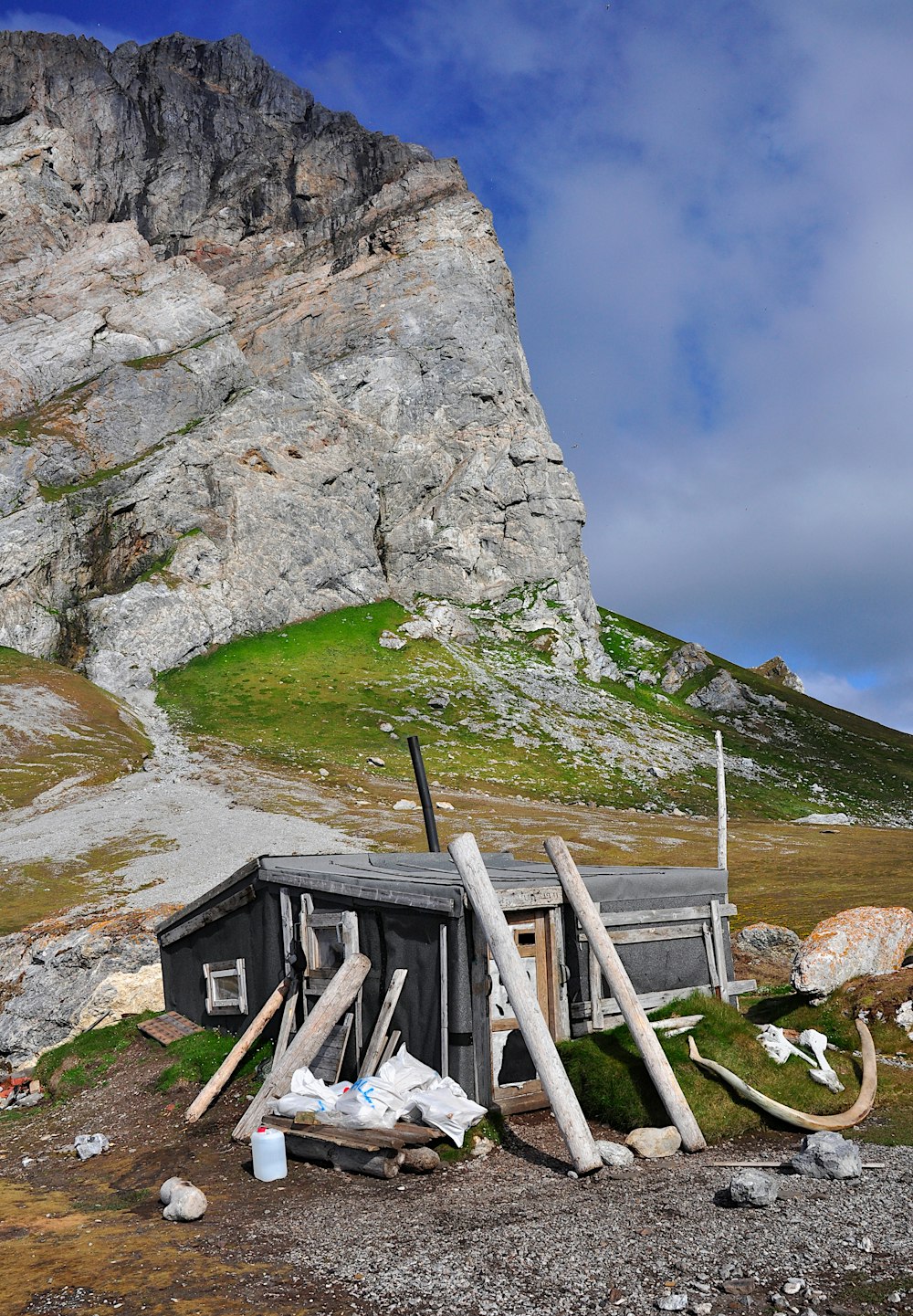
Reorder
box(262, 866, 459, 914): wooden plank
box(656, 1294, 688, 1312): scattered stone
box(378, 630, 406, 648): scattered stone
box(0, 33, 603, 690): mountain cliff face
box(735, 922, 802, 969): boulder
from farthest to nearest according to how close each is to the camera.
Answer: box(0, 33, 603, 690): mountain cliff face < box(378, 630, 406, 648): scattered stone < box(735, 922, 802, 969): boulder < box(262, 866, 459, 914): wooden plank < box(656, 1294, 688, 1312): scattered stone

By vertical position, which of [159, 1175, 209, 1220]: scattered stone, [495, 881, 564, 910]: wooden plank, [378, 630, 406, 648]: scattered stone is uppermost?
[378, 630, 406, 648]: scattered stone

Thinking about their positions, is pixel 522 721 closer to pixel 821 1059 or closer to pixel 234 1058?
pixel 234 1058

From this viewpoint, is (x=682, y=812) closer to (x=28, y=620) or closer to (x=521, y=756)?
(x=521, y=756)

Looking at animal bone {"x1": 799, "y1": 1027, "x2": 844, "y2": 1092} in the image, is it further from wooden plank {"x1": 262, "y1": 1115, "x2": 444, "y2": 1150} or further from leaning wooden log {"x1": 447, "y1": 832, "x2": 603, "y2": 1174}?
wooden plank {"x1": 262, "y1": 1115, "x2": 444, "y2": 1150}

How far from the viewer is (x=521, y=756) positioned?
74.8 meters

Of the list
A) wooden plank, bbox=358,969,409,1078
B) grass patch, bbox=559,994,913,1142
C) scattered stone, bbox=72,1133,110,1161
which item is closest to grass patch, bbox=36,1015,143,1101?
scattered stone, bbox=72,1133,110,1161

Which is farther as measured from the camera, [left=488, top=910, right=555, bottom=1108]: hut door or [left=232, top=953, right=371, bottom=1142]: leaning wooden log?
[left=232, top=953, right=371, bottom=1142]: leaning wooden log

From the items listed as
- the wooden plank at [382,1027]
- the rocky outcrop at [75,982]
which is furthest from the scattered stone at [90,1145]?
the rocky outcrop at [75,982]

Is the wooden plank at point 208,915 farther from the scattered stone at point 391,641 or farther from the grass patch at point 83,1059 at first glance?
the scattered stone at point 391,641

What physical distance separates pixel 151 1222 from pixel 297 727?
216 feet

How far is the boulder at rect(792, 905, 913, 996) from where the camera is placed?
18.9 m

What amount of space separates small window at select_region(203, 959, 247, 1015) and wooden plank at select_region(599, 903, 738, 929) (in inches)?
321

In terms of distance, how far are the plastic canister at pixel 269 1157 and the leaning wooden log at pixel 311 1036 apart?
174cm

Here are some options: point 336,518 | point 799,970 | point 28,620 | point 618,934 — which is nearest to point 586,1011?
point 618,934
